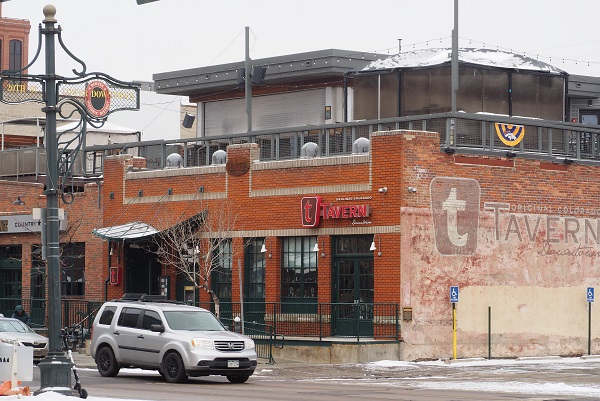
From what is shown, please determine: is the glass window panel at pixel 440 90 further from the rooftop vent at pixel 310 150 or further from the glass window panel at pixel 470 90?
the rooftop vent at pixel 310 150

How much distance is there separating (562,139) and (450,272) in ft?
20.6

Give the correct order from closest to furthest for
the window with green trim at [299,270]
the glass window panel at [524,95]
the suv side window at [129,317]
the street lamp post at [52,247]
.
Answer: the street lamp post at [52,247] → the suv side window at [129,317] → the window with green trim at [299,270] → the glass window panel at [524,95]

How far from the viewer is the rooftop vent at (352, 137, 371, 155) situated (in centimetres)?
3628

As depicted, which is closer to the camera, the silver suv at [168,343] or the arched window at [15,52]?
the silver suv at [168,343]

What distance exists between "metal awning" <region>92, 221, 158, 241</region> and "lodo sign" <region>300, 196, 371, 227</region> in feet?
18.9

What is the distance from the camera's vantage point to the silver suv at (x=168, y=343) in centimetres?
2734

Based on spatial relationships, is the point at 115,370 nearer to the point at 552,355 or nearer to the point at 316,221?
the point at 316,221

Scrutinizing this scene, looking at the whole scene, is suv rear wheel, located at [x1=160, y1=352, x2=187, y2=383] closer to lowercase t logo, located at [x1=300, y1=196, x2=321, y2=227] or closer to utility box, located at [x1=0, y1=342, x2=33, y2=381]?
utility box, located at [x1=0, y1=342, x2=33, y2=381]

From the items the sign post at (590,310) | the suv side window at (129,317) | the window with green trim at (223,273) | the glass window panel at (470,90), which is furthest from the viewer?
the glass window panel at (470,90)

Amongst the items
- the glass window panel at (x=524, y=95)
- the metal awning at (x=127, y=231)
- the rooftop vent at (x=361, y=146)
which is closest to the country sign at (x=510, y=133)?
the glass window panel at (x=524, y=95)

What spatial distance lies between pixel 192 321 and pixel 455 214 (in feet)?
32.8

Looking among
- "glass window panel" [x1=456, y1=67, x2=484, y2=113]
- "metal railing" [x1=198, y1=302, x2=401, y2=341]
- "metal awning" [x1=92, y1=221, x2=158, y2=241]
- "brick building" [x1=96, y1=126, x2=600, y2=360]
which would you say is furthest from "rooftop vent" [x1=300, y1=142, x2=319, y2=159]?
"metal awning" [x1=92, y1=221, x2=158, y2=241]

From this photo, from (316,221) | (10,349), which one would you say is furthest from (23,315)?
(10,349)

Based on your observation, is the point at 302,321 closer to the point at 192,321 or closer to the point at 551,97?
the point at 192,321
